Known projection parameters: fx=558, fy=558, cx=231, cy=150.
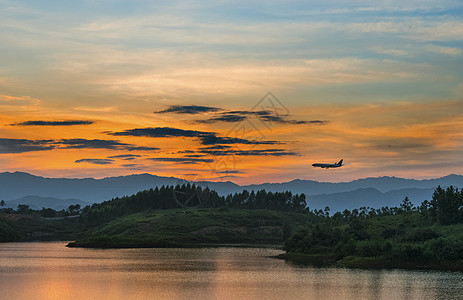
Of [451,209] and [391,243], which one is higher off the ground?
[451,209]

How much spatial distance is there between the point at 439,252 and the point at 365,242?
23876 millimetres

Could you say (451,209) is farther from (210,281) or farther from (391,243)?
(210,281)

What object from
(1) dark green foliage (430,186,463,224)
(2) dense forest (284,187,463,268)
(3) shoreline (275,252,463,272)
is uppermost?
(1) dark green foliage (430,186,463,224)

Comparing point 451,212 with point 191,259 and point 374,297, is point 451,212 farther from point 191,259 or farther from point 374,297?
point 374,297

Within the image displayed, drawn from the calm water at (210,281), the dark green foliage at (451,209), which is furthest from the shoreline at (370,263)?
the dark green foliage at (451,209)

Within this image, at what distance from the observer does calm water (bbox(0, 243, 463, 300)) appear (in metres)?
98.6

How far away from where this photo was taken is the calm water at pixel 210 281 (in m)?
98.6

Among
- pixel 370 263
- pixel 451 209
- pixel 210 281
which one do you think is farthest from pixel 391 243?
pixel 210 281

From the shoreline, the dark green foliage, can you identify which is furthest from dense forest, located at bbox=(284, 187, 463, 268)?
the shoreline

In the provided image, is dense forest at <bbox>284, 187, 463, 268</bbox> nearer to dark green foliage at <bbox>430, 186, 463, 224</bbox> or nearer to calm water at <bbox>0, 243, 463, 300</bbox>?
dark green foliage at <bbox>430, 186, 463, 224</bbox>

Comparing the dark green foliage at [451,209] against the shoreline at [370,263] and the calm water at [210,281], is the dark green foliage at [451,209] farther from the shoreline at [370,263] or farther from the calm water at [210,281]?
the calm water at [210,281]

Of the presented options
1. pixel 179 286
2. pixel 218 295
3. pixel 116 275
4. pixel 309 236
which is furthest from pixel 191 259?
pixel 218 295

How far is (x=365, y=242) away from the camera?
529ft

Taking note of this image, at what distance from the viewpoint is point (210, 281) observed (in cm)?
12012
